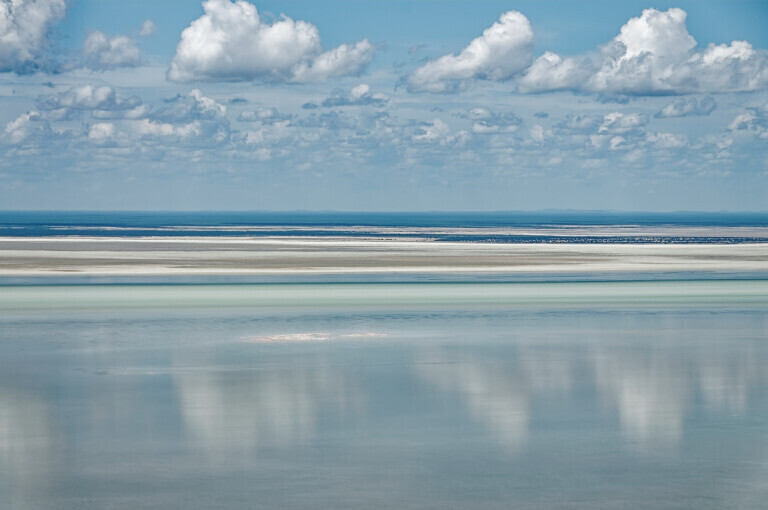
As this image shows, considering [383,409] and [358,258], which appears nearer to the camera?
[383,409]

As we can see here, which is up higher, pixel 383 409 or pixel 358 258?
pixel 383 409

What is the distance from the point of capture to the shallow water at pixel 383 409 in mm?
12000

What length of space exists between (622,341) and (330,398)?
949 cm

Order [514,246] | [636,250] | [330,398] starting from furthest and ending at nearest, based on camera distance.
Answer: [514,246], [636,250], [330,398]

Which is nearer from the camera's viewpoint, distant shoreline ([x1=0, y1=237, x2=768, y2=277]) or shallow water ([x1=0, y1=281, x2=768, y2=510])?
shallow water ([x1=0, y1=281, x2=768, y2=510])

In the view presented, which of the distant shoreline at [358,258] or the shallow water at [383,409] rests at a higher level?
the shallow water at [383,409]

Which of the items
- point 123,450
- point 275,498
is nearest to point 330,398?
point 123,450

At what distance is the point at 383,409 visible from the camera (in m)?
16.5

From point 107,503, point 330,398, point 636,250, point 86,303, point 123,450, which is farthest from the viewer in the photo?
point 636,250

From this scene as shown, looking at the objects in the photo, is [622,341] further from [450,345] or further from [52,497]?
[52,497]

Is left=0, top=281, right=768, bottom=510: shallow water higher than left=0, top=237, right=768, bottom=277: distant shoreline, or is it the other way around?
left=0, top=281, right=768, bottom=510: shallow water

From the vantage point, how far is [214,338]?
25109 mm

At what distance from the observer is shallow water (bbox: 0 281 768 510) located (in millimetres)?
12000

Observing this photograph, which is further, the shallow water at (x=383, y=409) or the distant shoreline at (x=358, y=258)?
the distant shoreline at (x=358, y=258)
